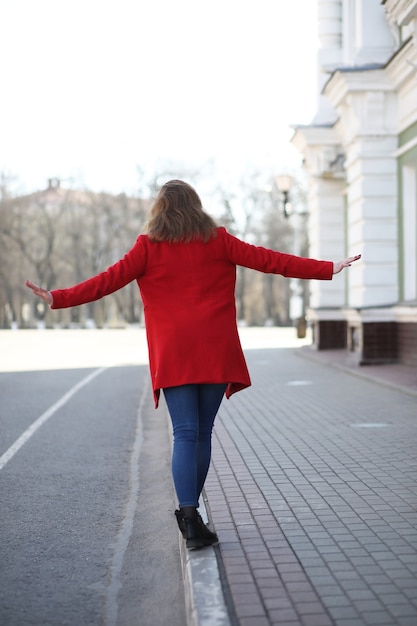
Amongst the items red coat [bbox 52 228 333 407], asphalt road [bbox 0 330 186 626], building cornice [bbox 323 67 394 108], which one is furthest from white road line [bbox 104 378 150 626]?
building cornice [bbox 323 67 394 108]

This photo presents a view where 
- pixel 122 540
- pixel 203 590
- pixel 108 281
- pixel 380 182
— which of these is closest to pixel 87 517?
pixel 122 540

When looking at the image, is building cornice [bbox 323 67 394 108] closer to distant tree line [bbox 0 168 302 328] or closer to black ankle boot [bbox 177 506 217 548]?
black ankle boot [bbox 177 506 217 548]

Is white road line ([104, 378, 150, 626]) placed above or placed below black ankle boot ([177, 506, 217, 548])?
below

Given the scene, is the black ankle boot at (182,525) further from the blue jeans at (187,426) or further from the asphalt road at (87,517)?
the asphalt road at (87,517)

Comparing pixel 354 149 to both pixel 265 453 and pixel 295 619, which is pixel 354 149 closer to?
pixel 265 453

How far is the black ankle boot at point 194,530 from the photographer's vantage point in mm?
4613

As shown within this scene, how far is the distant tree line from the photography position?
2726 inches

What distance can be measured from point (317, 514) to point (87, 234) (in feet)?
238

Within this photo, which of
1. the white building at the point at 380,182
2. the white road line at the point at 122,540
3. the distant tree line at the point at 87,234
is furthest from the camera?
the distant tree line at the point at 87,234

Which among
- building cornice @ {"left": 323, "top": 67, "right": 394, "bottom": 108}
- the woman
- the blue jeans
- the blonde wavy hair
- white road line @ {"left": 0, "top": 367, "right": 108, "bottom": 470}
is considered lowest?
white road line @ {"left": 0, "top": 367, "right": 108, "bottom": 470}

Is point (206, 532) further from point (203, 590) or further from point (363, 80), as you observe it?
point (363, 80)

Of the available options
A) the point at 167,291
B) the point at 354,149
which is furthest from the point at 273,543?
the point at 354,149

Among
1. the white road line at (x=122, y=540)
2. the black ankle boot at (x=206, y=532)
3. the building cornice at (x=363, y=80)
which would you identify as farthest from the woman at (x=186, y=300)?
the building cornice at (x=363, y=80)

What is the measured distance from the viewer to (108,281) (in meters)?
4.64
